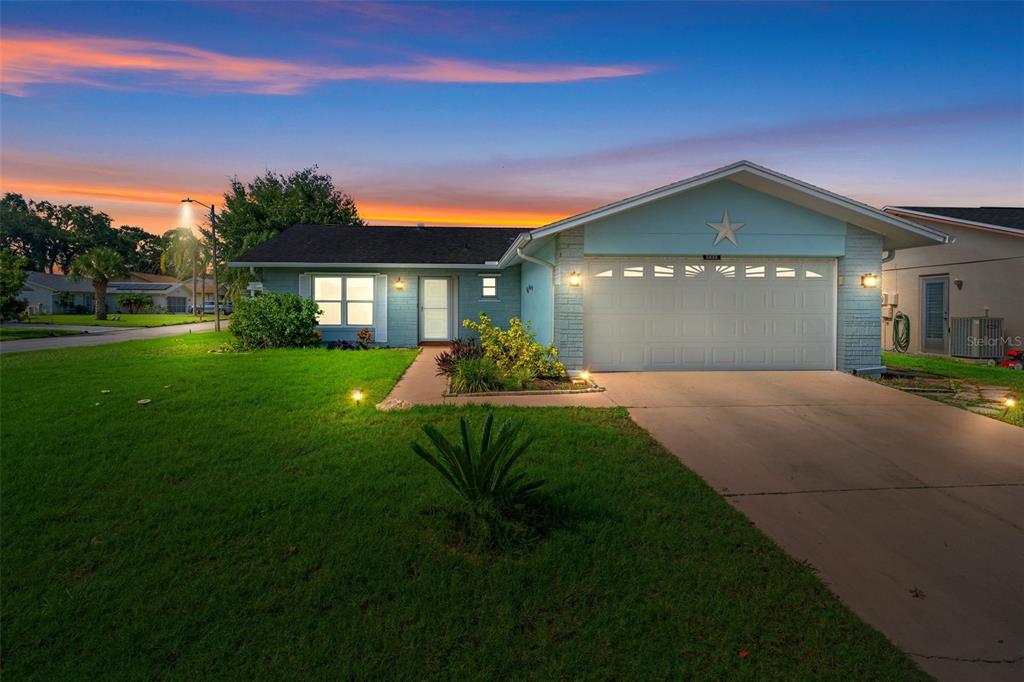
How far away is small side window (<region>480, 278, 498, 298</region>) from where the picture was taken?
672 inches

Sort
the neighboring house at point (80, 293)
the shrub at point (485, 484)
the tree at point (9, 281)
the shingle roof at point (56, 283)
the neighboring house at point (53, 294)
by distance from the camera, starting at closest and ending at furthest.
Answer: the shrub at point (485, 484) → the tree at point (9, 281) → the neighboring house at point (53, 294) → the neighboring house at point (80, 293) → the shingle roof at point (56, 283)

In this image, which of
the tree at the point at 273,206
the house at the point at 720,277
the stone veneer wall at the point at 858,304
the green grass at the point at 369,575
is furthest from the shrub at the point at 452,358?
the tree at the point at 273,206

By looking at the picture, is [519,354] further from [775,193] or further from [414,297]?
[414,297]

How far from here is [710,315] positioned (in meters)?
10.7

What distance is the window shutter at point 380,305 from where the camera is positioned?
16.5m

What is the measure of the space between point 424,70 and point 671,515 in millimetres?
11063

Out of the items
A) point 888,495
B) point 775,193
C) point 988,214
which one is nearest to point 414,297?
point 775,193

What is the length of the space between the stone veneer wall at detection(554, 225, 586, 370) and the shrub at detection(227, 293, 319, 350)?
27.5 ft

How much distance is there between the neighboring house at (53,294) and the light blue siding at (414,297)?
43.8 m

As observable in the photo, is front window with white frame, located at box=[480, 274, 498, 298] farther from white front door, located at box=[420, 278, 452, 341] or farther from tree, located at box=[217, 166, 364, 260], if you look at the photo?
tree, located at box=[217, 166, 364, 260]

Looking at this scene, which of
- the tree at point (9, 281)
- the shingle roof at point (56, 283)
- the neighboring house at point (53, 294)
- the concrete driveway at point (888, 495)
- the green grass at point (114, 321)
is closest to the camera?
the concrete driveway at point (888, 495)

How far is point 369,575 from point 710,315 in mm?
9062

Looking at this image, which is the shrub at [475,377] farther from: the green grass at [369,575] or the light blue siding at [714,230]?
the green grass at [369,575]

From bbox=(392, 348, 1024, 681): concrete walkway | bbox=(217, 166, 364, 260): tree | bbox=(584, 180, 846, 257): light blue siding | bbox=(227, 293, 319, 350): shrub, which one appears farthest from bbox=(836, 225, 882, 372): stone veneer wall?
bbox=(217, 166, 364, 260): tree
